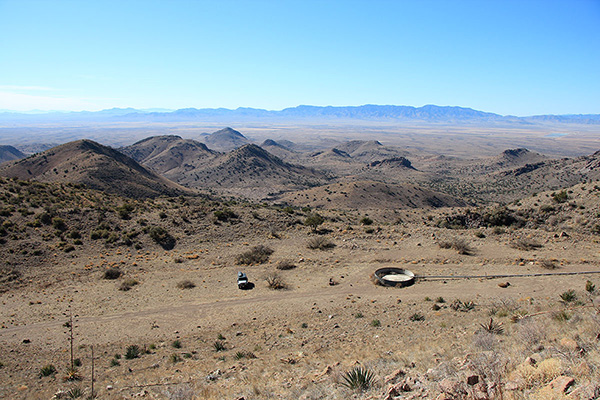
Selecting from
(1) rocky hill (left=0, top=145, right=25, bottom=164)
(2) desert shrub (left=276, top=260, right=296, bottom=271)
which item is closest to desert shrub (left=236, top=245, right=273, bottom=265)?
(2) desert shrub (left=276, top=260, right=296, bottom=271)

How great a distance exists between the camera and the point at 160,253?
25359mm

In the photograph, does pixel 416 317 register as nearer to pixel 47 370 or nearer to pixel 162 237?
pixel 47 370

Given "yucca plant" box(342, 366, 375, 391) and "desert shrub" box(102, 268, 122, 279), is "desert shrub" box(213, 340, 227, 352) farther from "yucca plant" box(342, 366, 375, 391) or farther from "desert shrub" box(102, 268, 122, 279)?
"desert shrub" box(102, 268, 122, 279)

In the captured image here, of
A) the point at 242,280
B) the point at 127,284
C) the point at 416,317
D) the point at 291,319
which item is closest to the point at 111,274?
the point at 127,284

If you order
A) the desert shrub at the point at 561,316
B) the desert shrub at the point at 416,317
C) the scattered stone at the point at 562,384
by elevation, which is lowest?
the desert shrub at the point at 416,317

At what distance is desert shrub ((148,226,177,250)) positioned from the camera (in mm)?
26594

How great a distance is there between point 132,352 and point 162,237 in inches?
619

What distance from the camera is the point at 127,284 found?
1944cm

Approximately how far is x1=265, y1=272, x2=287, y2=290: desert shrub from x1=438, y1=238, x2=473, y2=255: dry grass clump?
11393 millimetres

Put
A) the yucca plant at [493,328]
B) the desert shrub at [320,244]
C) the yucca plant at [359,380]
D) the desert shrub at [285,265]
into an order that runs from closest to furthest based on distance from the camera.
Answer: the yucca plant at [359,380] < the yucca plant at [493,328] < the desert shrub at [285,265] < the desert shrub at [320,244]

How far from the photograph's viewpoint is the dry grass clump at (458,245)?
862 inches

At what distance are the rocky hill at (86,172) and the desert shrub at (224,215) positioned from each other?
29998mm

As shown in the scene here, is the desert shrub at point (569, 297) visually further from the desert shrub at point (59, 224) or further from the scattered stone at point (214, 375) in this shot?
the desert shrub at point (59, 224)

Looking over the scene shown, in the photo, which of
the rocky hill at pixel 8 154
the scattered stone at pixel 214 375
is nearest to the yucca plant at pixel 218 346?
the scattered stone at pixel 214 375
